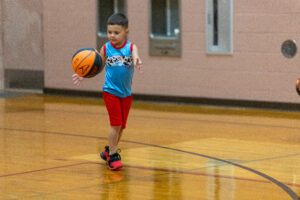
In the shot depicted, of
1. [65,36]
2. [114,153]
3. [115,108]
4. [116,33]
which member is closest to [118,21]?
[116,33]

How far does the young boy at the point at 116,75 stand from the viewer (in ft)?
21.4

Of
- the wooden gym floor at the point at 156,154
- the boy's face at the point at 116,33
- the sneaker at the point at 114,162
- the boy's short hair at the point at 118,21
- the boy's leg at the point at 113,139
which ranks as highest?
the boy's short hair at the point at 118,21

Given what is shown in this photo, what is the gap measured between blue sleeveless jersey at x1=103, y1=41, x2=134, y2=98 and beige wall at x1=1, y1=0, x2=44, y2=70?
7775 mm

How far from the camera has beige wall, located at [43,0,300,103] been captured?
10992 millimetres

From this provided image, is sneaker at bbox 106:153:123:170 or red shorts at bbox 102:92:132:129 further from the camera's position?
red shorts at bbox 102:92:132:129

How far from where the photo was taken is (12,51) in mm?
14383

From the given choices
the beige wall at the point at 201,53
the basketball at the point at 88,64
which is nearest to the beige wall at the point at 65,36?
the beige wall at the point at 201,53

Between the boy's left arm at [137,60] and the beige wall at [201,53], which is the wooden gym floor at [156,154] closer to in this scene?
the beige wall at [201,53]

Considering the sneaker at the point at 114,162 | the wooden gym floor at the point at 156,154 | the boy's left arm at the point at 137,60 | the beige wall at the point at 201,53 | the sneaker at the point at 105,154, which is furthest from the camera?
the beige wall at the point at 201,53

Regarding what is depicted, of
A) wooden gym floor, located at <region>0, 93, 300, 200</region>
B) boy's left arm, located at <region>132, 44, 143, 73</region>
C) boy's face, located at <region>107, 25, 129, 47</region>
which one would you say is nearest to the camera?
wooden gym floor, located at <region>0, 93, 300, 200</region>

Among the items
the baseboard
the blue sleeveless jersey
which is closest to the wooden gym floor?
the baseboard

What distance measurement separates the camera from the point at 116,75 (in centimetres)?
655

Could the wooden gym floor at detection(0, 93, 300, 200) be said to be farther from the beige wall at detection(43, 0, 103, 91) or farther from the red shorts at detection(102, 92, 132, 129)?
the beige wall at detection(43, 0, 103, 91)

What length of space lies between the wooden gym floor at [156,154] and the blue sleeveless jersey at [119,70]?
0.71m
